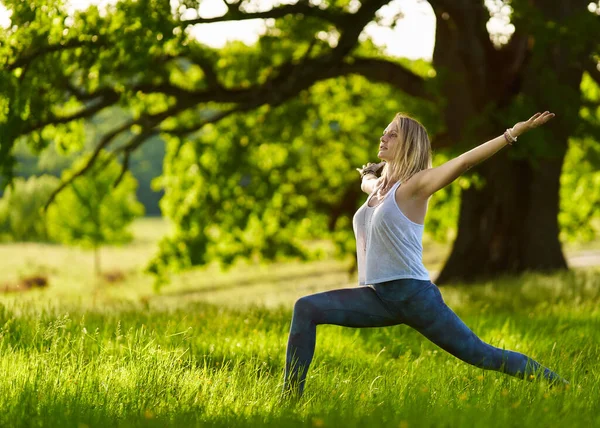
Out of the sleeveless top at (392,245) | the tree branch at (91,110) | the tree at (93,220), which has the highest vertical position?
the tree branch at (91,110)

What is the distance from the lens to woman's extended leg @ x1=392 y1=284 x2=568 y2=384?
4.72 meters

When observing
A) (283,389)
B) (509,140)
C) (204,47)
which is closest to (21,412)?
(283,389)

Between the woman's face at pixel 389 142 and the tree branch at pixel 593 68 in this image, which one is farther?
the tree branch at pixel 593 68

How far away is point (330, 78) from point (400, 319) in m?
10.3

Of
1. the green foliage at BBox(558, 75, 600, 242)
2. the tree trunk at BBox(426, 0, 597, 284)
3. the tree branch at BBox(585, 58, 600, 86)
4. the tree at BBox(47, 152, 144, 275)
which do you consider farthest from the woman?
the tree at BBox(47, 152, 144, 275)

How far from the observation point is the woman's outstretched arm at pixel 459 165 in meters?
4.54

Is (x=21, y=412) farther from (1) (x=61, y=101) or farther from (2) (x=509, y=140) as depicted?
(1) (x=61, y=101)

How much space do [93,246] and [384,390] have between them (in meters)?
47.2

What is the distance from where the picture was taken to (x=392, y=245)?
4.70 m

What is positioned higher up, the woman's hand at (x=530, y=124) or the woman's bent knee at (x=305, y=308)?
the woman's hand at (x=530, y=124)

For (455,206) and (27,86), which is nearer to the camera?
(27,86)

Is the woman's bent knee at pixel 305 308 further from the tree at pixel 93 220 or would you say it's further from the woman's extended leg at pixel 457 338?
the tree at pixel 93 220

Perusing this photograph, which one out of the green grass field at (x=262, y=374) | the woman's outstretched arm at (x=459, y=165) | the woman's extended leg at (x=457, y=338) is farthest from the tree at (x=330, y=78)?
the woman's extended leg at (x=457, y=338)

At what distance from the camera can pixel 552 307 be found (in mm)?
9258
